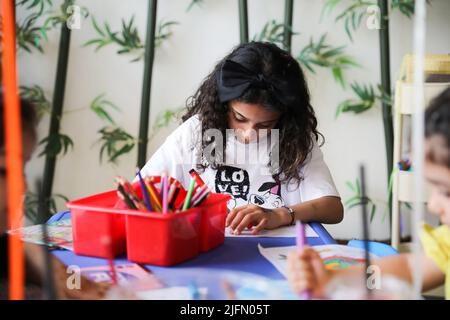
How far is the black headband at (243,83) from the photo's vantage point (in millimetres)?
902

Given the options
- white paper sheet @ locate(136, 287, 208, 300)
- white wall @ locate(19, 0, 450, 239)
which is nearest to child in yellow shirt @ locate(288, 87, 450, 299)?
white paper sheet @ locate(136, 287, 208, 300)

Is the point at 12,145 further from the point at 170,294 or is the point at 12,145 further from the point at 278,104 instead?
the point at 278,104

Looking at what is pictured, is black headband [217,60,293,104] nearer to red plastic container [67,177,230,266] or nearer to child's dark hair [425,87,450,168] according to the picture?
red plastic container [67,177,230,266]

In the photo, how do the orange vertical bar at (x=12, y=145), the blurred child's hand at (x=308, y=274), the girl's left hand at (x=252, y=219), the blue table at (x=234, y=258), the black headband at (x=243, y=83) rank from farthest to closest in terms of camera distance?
1. the black headband at (x=243, y=83)
2. the girl's left hand at (x=252, y=219)
3. the blue table at (x=234, y=258)
4. the blurred child's hand at (x=308, y=274)
5. the orange vertical bar at (x=12, y=145)

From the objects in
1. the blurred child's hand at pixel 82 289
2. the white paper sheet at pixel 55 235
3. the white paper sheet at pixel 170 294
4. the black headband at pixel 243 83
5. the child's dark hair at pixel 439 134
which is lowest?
the white paper sheet at pixel 170 294

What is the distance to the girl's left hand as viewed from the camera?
80 centimetres

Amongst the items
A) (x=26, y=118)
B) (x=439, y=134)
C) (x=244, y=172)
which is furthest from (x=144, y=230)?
(x=244, y=172)

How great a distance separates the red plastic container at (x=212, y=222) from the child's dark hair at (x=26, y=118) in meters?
0.27

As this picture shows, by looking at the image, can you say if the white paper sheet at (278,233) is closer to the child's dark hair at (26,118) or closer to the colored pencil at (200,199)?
the colored pencil at (200,199)

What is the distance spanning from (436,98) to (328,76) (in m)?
1.41

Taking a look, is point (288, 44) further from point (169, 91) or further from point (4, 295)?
point (4, 295)

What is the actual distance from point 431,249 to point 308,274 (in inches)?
5.6

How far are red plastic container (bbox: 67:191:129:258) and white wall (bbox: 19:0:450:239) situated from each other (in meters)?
1.06

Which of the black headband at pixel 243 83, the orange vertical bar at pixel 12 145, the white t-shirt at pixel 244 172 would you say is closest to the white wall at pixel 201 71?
the white t-shirt at pixel 244 172
